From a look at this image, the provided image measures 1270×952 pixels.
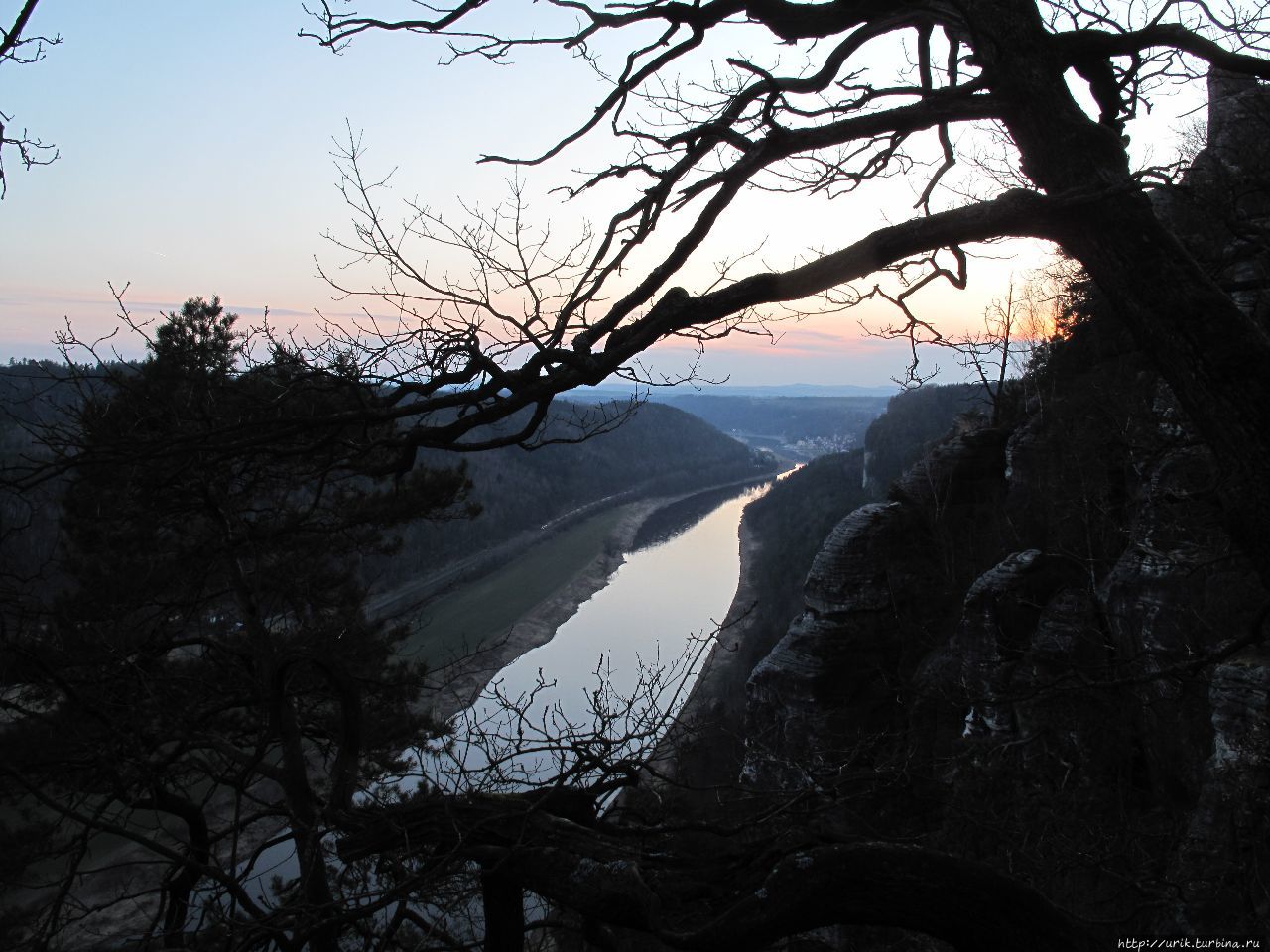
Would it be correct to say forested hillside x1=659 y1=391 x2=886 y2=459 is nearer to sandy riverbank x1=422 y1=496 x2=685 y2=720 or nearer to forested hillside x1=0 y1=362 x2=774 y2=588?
forested hillside x1=0 y1=362 x2=774 y2=588

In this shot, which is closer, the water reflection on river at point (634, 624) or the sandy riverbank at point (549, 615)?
the water reflection on river at point (634, 624)

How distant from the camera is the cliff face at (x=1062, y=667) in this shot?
4.40m

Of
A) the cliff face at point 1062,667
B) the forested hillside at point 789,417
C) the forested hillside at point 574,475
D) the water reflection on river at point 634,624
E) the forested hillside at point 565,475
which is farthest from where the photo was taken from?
the forested hillside at point 789,417

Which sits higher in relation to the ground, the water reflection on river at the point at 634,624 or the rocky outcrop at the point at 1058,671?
the rocky outcrop at the point at 1058,671

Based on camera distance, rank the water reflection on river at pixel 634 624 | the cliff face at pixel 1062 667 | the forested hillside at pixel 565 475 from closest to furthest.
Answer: the cliff face at pixel 1062 667 → the water reflection on river at pixel 634 624 → the forested hillside at pixel 565 475

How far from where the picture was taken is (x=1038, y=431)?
12.8 m

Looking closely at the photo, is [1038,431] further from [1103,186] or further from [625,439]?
[625,439]

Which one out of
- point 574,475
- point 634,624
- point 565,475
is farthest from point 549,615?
point 574,475

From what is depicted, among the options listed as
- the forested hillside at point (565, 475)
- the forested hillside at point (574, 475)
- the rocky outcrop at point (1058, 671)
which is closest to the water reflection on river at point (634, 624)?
the rocky outcrop at point (1058, 671)

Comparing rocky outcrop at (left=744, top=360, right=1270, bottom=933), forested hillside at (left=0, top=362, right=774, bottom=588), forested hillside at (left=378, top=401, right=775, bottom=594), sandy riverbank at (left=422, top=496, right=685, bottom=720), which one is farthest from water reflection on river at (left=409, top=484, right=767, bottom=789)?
forested hillside at (left=378, top=401, right=775, bottom=594)

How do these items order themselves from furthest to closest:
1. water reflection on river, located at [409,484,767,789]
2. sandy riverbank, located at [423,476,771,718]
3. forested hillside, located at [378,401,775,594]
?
forested hillside, located at [378,401,775,594], sandy riverbank, located at [423,476,771,718], water reflection on river, located at [409,484,767,789]

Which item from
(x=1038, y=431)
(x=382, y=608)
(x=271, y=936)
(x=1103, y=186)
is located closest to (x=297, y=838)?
(x=271, y=936)

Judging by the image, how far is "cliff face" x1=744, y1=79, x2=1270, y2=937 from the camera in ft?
14.4

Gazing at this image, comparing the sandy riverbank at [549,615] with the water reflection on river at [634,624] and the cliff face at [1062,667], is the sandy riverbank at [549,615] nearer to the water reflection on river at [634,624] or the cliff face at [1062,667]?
the water reflection on river at [634,624]
